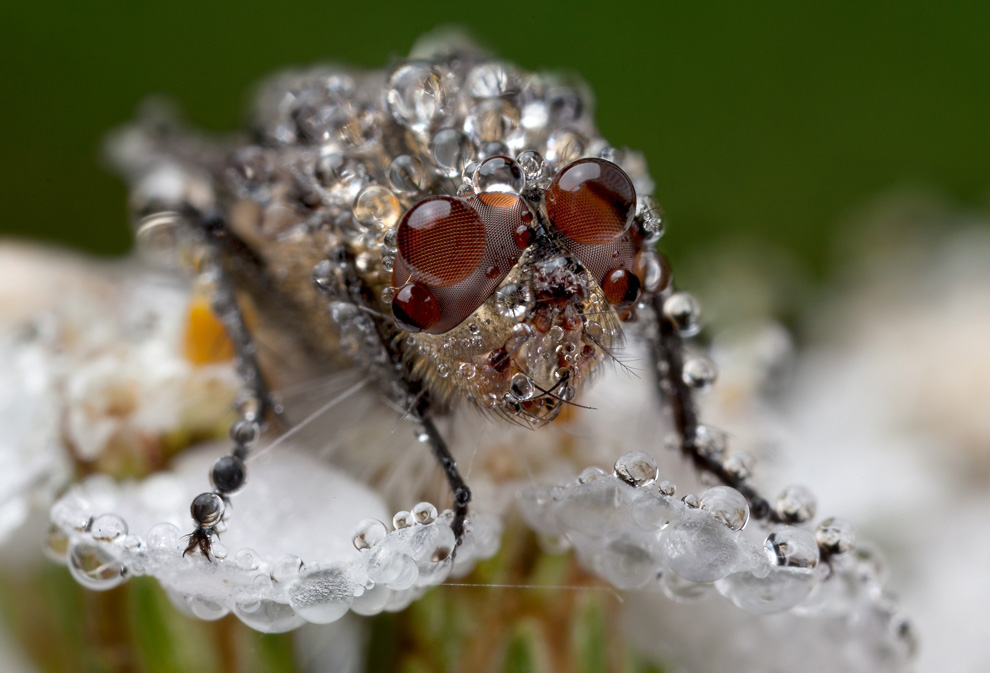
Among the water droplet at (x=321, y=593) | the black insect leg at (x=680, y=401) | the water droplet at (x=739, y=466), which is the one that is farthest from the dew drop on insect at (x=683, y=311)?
the water droplet at (x=321, y=593)

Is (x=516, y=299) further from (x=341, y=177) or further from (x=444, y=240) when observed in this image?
(x=341, y=177)

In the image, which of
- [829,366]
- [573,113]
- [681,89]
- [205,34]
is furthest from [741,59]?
[573,113]

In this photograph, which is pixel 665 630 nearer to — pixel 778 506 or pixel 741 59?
pixel 778 506

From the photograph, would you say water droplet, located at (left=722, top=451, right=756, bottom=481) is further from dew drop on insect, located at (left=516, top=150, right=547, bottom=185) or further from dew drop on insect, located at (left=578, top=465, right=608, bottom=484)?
dew drop on insect, located at (left=516, top=150, right=547, bottom=185)

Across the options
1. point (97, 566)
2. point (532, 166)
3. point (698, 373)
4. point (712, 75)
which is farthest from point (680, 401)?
point (712, 75)

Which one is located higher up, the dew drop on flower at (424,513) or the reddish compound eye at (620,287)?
the reddish compound eye at (620,287)

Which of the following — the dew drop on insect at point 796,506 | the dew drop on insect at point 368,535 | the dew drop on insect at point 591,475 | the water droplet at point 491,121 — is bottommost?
the dew drop on insect at point 368,535

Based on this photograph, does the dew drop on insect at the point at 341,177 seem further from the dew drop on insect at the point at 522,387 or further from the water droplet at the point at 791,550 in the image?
the water droplet at the point at 791,550

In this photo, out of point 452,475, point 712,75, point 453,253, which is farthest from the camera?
point 712,75
